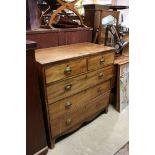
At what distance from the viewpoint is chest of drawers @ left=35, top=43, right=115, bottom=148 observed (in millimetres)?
1583

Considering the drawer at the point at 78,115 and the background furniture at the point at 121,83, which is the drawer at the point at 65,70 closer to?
the drawer at the point at 78,115

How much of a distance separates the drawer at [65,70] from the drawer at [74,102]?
0.72ft

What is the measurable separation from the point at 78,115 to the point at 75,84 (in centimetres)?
33

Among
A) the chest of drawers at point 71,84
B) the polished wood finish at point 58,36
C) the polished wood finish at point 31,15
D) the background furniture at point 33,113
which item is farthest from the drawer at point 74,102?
the polished wood finish at point 31,15

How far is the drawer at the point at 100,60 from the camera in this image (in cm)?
190

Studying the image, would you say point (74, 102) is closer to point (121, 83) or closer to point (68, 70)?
point (68, 70)

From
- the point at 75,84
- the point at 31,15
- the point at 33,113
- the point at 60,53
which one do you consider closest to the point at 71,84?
the point at 75,84

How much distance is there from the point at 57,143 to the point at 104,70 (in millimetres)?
849

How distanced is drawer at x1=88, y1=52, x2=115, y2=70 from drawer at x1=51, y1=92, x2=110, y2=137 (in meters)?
0.35

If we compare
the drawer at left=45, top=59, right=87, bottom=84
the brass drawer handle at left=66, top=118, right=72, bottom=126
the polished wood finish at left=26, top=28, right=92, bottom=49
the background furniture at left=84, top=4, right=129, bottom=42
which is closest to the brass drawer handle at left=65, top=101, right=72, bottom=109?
the brass drawer handle at left=66, top=118, right=72, bottom=126

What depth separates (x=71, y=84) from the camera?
68.9 inches

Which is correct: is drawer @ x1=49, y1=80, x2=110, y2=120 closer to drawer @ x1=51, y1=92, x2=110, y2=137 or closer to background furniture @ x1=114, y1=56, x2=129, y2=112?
drawer @ x1=51, y1=92, x2=110, y2=137
